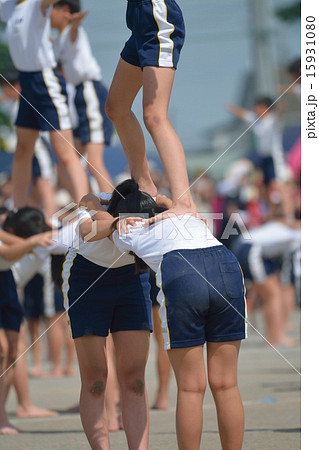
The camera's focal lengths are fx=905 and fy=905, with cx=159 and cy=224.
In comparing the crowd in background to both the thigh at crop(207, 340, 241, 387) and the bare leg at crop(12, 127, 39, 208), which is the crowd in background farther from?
the thigh at crop(207, 340, 241, 387)

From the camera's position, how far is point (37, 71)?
729 centimetres

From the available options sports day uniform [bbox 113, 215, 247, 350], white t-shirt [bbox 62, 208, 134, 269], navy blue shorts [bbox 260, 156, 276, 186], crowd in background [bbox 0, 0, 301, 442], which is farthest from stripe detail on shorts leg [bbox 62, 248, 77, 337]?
navy blue shorts [bbox 260, 156, 276, 186]

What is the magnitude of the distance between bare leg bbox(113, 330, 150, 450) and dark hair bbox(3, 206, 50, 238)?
206 cm

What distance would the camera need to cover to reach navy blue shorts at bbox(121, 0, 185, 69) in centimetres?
526

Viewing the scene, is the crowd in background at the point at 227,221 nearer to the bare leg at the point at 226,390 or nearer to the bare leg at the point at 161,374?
the bare leg at the point at 161,374

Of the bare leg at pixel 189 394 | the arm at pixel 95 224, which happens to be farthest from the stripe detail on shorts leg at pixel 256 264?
the bare leg at pixel 189 394

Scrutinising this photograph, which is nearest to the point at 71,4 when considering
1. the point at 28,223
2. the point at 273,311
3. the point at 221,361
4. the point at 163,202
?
the point at 28,223

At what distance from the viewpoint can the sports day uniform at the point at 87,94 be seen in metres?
7.97

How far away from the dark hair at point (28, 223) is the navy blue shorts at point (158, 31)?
6.46 feet

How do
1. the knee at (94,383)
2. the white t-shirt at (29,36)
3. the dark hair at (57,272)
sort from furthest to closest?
the white t-shirt at (29,36) < the dark hair at (57,272) < the knee at (94,383)

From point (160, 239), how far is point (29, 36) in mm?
3242

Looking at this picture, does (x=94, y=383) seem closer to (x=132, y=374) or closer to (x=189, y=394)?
(x=132, y=374)

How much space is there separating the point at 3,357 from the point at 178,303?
2838 millimetres
